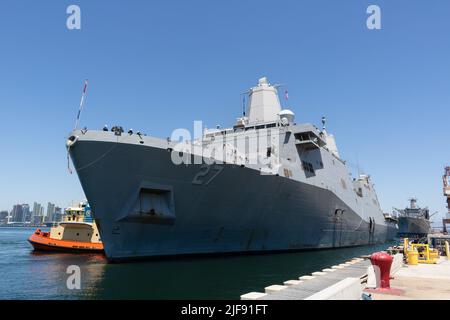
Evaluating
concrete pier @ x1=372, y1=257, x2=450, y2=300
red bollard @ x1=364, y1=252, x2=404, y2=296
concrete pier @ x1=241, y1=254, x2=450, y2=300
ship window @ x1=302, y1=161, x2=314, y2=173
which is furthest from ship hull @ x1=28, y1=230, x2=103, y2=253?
red bollard @ x1=364, y1=252, x2=404, y2=296

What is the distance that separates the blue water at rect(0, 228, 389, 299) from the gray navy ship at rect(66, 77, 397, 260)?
1476mm

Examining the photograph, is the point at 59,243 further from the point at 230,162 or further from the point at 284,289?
the point at 284,289

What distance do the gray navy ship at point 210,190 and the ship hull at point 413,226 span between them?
47567 mm

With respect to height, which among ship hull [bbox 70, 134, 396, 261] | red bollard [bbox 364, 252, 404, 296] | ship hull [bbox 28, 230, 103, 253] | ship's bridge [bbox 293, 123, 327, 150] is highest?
ship's bridge [bbox 293, 123, 327, 150]

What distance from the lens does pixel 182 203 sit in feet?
54.4

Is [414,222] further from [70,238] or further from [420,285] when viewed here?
[420,285]

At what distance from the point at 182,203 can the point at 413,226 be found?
65.3 metres

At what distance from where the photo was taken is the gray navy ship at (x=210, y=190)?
48.5ft

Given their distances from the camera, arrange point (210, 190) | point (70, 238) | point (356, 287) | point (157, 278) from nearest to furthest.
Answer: point (356, 287) → point (157, 278) → point (210, 190) → point (70, 238)

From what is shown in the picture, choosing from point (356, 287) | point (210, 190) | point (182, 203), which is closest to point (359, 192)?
point (210, 190)

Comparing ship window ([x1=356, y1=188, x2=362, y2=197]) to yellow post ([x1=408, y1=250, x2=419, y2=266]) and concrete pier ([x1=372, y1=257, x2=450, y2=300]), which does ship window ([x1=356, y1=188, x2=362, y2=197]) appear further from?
concrete pier ([x1=372, y1=257, x2=450, y2=300])

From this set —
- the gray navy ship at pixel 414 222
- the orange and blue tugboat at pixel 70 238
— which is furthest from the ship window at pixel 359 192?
the gray navy ship at pixel 414 222

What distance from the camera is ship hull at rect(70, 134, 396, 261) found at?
14.8 meters

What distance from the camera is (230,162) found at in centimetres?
1691
